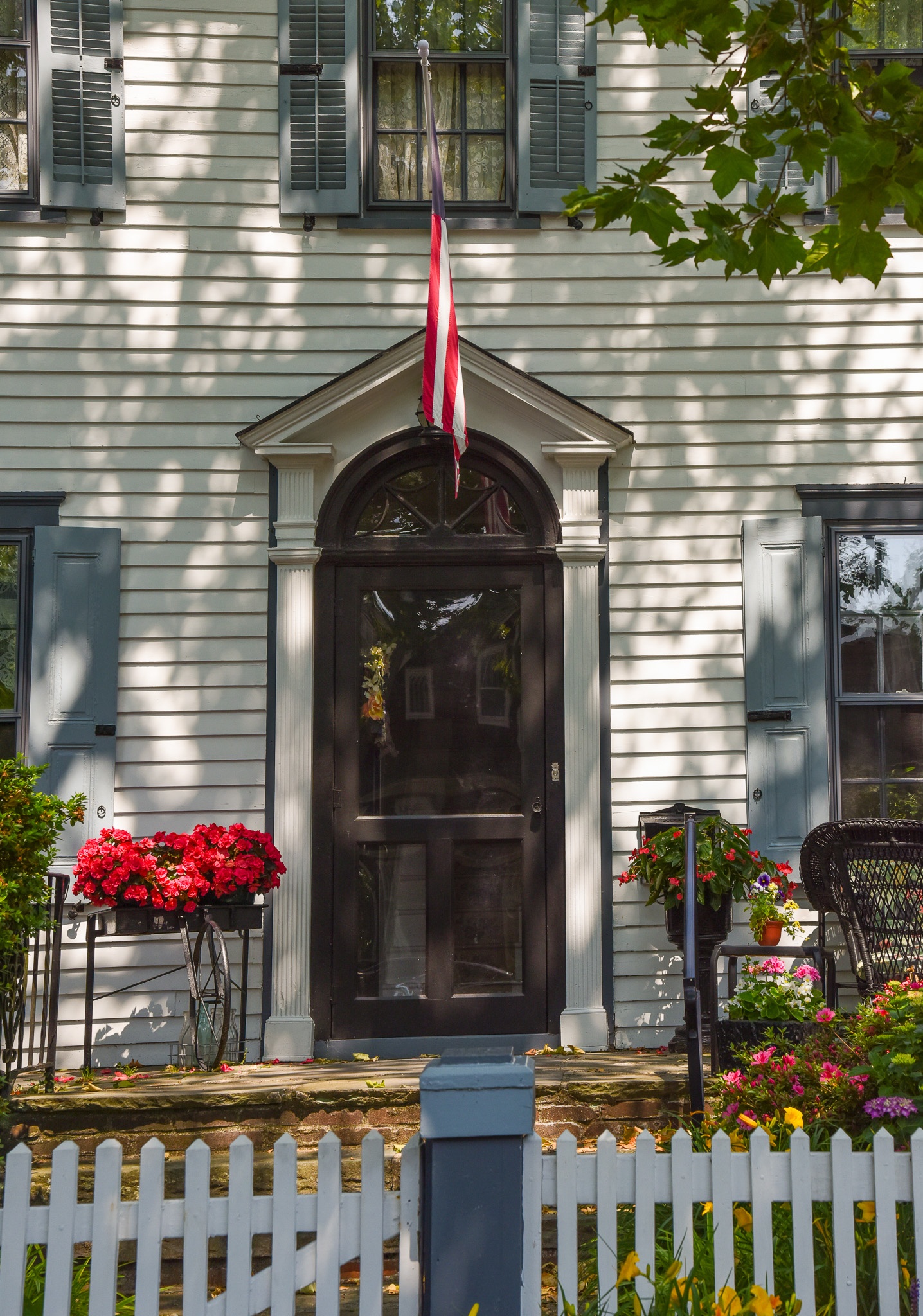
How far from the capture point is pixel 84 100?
5887 mm

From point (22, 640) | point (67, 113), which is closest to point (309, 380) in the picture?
point (67, 113)

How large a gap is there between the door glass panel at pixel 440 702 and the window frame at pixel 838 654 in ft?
4.92

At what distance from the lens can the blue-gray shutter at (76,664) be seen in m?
→ 5.66

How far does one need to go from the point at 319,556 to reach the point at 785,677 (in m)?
2.26

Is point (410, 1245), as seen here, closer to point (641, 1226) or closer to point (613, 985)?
point (641, 1226)

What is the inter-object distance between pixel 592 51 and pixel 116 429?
2.93 metres

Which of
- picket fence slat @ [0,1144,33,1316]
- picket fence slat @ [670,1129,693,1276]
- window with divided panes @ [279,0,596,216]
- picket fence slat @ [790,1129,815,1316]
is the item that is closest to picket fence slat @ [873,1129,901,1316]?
picket fence slat @ [790,1129,815,1316]

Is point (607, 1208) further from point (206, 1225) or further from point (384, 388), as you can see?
point (384, 388)

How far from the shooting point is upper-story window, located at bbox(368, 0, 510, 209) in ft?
19.9

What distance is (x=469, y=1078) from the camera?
2514 millimetres

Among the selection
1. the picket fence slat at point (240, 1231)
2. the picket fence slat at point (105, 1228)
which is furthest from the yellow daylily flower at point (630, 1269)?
the picket fence slat at point (105, 1228)

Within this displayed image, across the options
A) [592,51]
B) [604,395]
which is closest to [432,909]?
[604,395]

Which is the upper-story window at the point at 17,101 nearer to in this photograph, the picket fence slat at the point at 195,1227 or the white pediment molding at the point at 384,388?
the white pediment molding at the point at 384,388

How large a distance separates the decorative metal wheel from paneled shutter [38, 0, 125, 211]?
3396 millimetres
